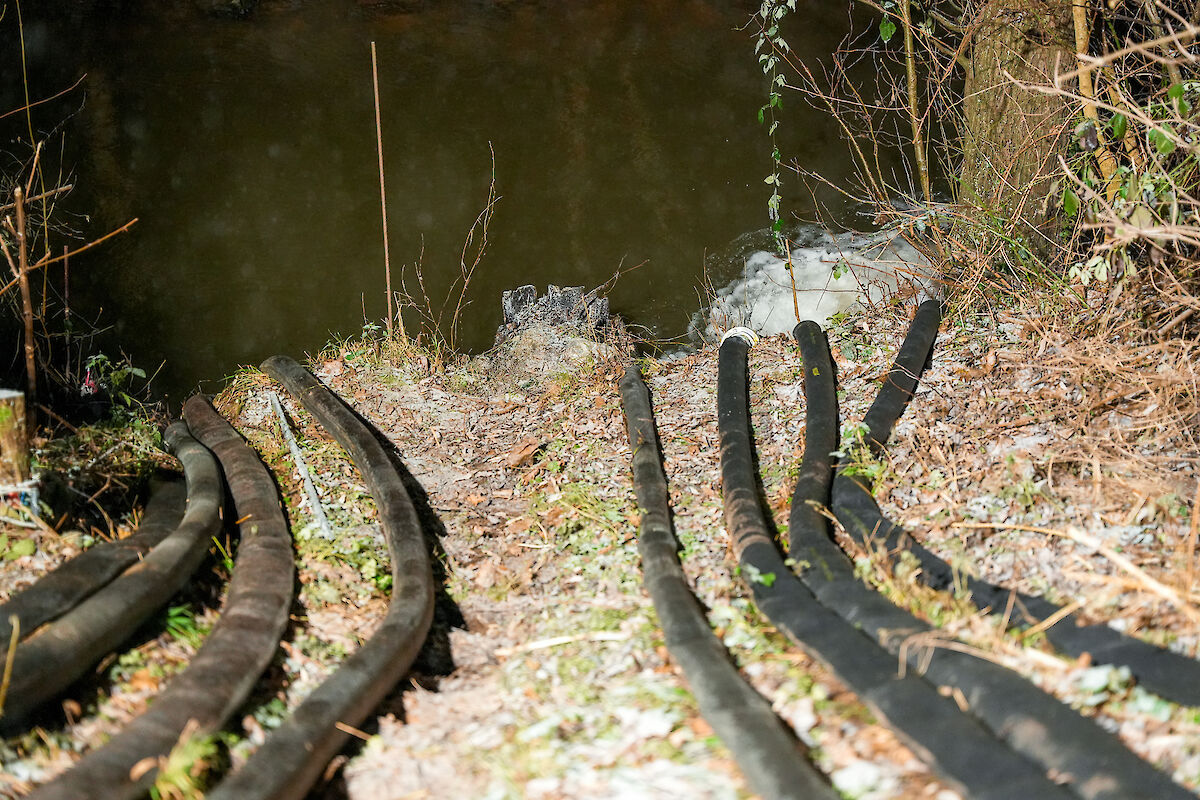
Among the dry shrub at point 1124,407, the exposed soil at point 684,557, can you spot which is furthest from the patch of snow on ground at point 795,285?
the dry shrub at point 1124,407

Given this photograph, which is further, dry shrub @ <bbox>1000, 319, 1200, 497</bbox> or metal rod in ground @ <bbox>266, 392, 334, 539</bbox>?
metal rod in ground @ <bbox>266, 392, 334, 539</bbox>

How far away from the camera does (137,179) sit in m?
10.7

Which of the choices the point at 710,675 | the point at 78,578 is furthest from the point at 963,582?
the point at 78,578

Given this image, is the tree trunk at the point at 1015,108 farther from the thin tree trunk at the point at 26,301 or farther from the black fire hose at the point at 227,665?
the thin tree trunk at the point at 26,301

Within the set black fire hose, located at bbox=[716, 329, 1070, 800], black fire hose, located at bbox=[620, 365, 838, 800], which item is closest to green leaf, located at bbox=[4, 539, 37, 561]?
black fire hose, located at bbox=[620, 365, 838, 800]

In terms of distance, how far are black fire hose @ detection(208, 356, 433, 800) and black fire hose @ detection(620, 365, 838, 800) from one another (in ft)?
2.98

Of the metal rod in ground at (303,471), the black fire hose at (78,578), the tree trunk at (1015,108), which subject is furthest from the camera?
the tree trunk at (1015,108)

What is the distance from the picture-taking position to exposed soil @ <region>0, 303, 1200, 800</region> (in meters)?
2.29

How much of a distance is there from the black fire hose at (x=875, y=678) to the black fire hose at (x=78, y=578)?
7.50ft

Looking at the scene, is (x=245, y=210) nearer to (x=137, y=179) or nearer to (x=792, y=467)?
(x=137, y=179)

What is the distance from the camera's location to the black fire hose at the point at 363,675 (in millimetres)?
2109

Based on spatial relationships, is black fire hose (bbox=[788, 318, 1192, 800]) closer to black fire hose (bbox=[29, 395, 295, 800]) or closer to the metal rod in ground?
black fire hose (bbox=[29, 395, 295, 800])

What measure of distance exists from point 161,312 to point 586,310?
570 centimetres

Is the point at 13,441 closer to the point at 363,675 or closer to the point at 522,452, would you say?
the point at 363,675
